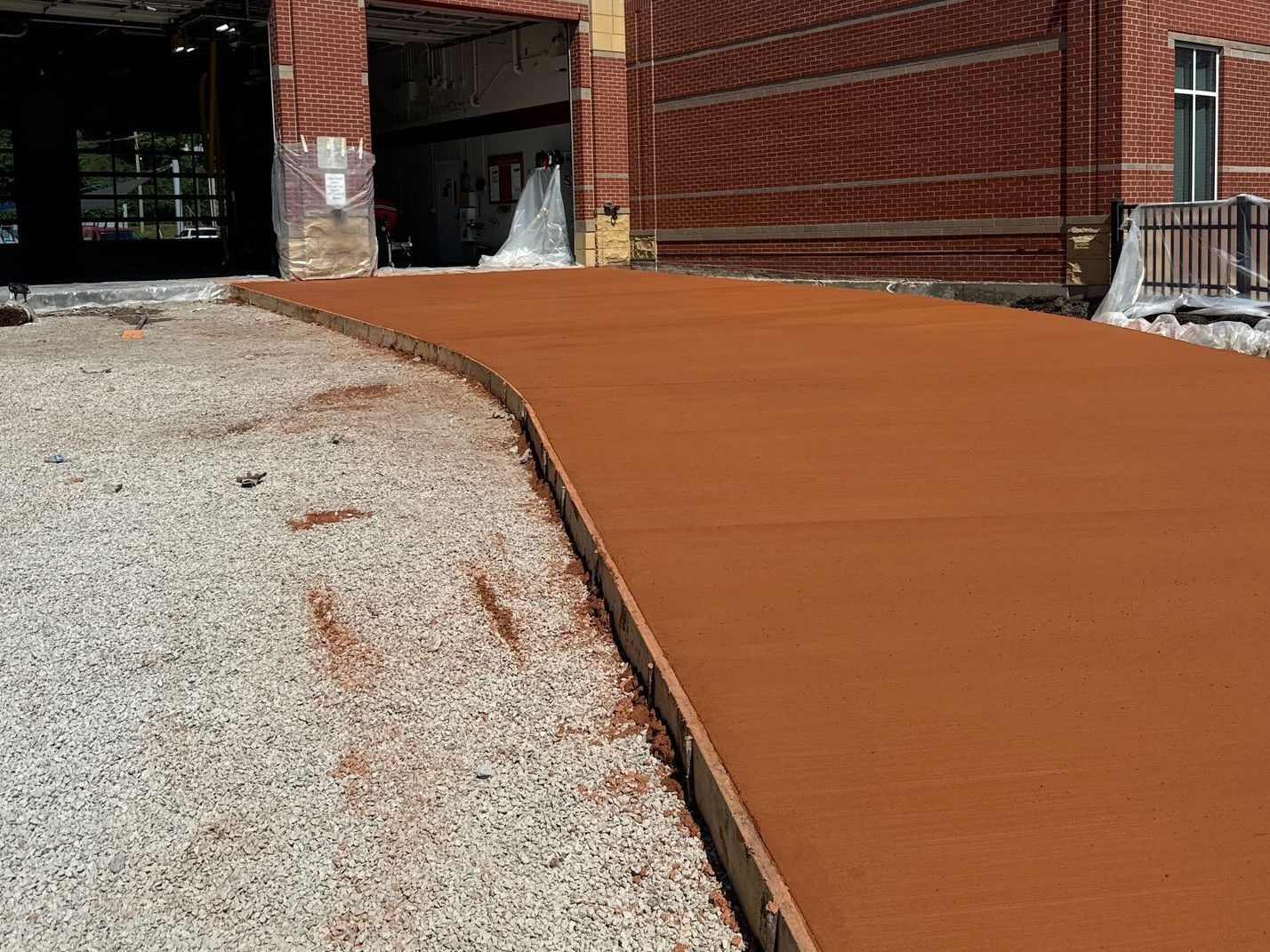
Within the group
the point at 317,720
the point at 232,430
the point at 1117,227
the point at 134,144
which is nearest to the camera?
the point at 317,720

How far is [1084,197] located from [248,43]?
18772 millimetres

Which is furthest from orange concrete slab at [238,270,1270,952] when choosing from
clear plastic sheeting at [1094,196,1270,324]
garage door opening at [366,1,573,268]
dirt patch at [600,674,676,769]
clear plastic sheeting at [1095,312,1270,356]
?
garage door opening at [366,1,573,268]

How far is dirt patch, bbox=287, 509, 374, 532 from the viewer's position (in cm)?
718

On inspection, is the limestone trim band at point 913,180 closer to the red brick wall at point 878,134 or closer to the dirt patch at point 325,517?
the red brick wall at point 878,134

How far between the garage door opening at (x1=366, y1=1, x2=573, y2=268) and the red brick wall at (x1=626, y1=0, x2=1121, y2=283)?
8.63ft

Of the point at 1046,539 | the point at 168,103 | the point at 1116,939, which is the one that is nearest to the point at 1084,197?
the point at 1046,539

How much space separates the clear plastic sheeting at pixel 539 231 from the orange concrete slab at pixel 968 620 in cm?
1428

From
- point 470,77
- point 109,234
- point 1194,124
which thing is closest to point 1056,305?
point 1194,124

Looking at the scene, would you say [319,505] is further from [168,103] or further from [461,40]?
[168,103]

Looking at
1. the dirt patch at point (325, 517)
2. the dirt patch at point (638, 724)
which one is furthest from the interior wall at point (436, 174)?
the dirt patch at point (638, 724)

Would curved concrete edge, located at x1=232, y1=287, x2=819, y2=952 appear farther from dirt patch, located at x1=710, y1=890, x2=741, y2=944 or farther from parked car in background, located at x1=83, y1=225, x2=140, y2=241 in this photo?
parked car in background, located at x1=83, y1=225, x2=140, y2=241

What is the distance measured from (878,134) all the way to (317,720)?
16.4 meters

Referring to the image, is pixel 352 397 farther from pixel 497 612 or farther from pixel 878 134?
pixel 878 134

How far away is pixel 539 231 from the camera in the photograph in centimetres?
2559
